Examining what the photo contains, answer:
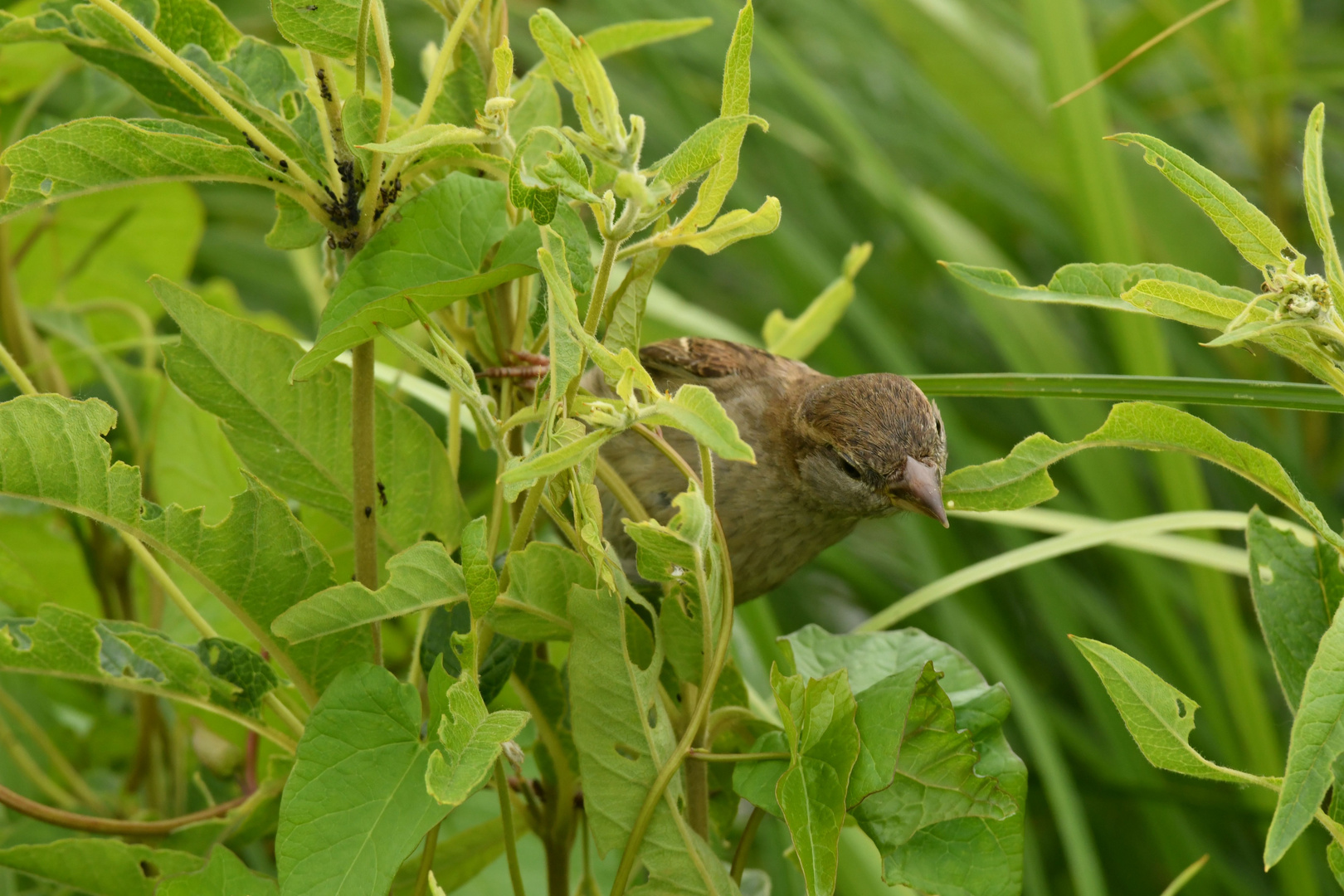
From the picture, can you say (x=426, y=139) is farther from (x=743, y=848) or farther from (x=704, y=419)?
(x=743, y=848)

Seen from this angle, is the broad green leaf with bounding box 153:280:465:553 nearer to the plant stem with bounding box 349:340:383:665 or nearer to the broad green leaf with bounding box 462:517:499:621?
the plant stem with bounding box 349:340:383:665

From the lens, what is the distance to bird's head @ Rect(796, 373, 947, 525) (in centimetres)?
137

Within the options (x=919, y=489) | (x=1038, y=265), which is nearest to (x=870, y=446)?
(x=919, y=489)

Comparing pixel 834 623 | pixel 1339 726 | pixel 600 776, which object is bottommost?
pixel 834 623

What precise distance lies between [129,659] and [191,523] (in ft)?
0.36

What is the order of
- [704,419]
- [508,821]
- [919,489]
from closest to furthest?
1. [704,419]
2. [508,821]
3. [919,489]

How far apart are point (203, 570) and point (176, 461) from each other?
0.38 m

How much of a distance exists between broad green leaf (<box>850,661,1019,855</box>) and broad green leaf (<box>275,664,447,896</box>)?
0.27 meters

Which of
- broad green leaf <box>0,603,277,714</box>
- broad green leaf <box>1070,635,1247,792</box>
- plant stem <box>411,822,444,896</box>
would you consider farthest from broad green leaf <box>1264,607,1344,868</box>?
broad green leaf <box>0,603,277,714</box>

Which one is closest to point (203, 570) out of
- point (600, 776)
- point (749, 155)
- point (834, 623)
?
point (600, 776)

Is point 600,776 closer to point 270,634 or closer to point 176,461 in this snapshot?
point 270,634

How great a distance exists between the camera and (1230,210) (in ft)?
2.33

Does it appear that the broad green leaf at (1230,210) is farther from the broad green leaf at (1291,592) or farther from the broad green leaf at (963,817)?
the broad green leaf at (963,817)

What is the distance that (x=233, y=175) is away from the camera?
0.71 metres
